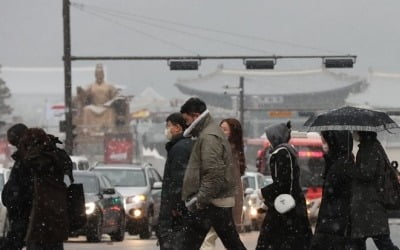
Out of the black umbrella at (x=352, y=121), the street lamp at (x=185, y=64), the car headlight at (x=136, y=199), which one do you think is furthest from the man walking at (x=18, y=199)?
the street lamp at (x=185, y=64)

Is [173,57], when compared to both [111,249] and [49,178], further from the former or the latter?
[49,178]

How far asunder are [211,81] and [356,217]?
3825 inches

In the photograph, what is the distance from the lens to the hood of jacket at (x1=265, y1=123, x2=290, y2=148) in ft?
32.0

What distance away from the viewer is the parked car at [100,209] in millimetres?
19984

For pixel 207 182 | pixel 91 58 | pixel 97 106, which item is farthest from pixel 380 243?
pixel 97 106

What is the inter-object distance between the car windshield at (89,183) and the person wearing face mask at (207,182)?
37.3ft

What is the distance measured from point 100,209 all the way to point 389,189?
10693 mm

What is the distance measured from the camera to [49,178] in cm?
934

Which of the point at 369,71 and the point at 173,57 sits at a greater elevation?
the point at 173,57

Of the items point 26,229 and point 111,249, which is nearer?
point 26,229

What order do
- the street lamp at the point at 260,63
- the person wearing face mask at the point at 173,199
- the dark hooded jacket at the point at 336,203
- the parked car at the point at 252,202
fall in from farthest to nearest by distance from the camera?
the street lamp at the point at 260,63
the parked car at the point at 252,202
the dark hooded jacket at the point at 336,203
the person wearing face mask at the point at 173,199

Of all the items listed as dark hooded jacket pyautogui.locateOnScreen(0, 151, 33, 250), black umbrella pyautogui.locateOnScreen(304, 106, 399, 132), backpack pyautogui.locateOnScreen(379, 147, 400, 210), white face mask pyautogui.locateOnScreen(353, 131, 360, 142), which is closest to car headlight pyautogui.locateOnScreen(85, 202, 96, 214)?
black umbrella pyautogui.locateOnScreen(304, 106, 399, 132)

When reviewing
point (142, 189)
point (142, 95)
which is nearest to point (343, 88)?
point (142, 95)

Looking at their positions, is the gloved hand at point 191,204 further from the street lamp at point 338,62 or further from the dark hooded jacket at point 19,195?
the street lamp at point 338,62
